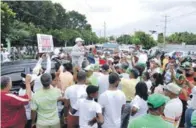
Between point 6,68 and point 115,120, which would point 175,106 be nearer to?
point 115,120

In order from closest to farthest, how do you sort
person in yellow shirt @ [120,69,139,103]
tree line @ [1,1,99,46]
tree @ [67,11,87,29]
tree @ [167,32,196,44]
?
person in yellow shirt @ [120,69,139,103] → tree line @ [1,1,99,46] → tree @ [167,32,196,44] → tree @ [67,11,87,29]

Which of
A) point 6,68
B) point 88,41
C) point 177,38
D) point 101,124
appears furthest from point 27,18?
point 177,38

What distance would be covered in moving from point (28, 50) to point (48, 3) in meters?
14.9

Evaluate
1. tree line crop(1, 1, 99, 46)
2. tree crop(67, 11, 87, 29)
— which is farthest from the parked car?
tree crop(67, 11, 87, 29)

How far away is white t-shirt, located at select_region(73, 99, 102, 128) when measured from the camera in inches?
179

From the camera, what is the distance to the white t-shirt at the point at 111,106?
478 cm

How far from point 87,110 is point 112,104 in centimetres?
43

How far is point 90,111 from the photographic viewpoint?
4551 mm

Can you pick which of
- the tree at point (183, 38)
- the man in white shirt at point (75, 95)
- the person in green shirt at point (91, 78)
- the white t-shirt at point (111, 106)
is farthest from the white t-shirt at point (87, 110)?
the tree at point (183, 38)

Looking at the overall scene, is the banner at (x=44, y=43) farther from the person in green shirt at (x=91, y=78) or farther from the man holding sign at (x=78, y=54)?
the man holding sign at (x=78, y=54)

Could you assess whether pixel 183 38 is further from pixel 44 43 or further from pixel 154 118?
pixel 154 118

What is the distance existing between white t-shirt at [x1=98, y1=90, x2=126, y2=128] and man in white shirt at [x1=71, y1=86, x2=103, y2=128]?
0.24 m

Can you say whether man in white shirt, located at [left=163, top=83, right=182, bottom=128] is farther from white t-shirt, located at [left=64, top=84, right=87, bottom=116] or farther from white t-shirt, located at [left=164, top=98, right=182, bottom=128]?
white t-shirt, located at [left=64, top=84, right=87, bottom=116]

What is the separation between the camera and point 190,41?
85.8m
